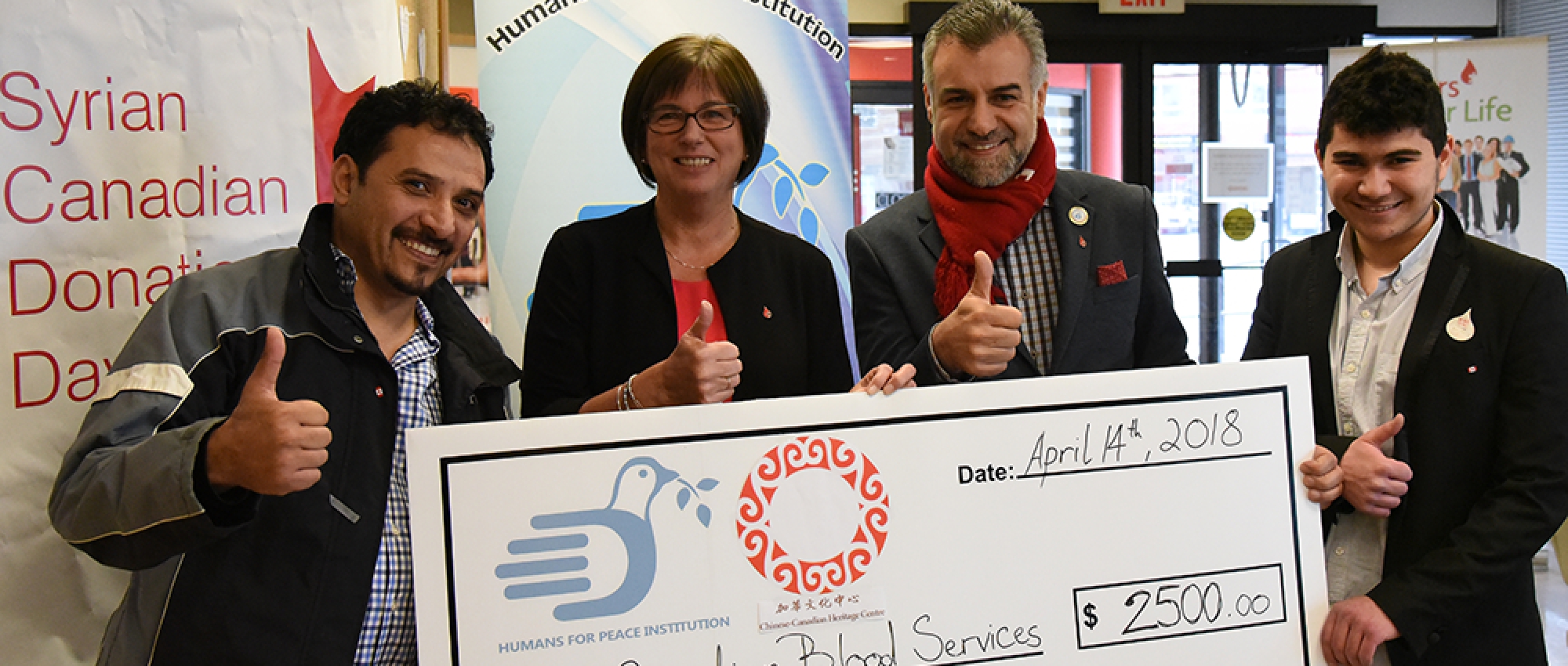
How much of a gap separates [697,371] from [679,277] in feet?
1.40

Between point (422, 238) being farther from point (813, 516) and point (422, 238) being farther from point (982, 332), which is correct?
point (982, 332)

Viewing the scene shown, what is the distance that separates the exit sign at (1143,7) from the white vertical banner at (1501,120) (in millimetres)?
855

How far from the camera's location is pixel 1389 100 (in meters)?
1.74

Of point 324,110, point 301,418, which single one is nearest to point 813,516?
point 301,418

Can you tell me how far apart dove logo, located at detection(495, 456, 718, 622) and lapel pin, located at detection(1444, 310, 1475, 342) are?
128 centimetres

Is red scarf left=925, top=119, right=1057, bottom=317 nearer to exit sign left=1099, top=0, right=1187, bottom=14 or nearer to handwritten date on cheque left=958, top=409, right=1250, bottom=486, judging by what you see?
handwritten date on cheque left=958, top=409, right=1250, bottom=486

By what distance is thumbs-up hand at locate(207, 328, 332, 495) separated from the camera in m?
1.28

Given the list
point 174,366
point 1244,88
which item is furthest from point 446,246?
point 1244,88

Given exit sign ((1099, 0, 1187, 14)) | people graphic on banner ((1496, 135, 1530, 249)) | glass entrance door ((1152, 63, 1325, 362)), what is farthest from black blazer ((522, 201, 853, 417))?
people graphic on banner ((1496, 135, 1530, 249))

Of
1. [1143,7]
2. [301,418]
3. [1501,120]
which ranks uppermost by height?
[1143,7]

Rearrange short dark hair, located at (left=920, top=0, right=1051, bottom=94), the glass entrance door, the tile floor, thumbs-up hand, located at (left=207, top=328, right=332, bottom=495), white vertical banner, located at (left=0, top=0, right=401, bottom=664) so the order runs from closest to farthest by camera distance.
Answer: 1. thumbs-up hand, located at (left=207, top=328, right=332, bottom=495)
2. white vertical banner, located at (left=0, top=0, right=401, bottom=664)
3. short dark hair, located at (left=920, top=0, right=1051, bottom=94)
4. the tile floor
5. the glass entrance door

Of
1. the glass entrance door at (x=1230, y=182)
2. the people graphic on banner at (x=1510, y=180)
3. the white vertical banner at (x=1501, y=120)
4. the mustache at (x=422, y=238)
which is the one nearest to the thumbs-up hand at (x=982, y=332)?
the mustache at (x=422, y=238)

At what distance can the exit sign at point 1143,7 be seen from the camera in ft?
18.6

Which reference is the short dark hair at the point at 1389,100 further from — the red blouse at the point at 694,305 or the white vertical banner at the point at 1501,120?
the white vertical banner at the point at 1501,120
